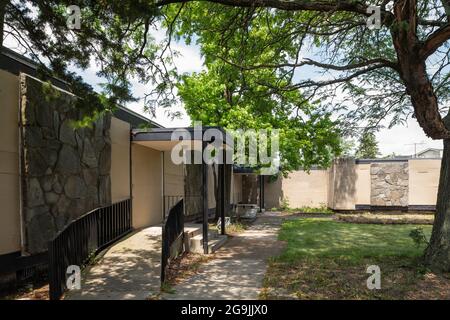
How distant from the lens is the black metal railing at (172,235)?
6.38m

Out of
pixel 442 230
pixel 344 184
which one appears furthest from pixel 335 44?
pixel 344 184

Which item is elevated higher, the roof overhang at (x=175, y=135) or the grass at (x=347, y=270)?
the roof overhang at (x=175, y=135)

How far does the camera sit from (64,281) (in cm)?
562

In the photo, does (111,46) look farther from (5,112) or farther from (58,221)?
(58,221)

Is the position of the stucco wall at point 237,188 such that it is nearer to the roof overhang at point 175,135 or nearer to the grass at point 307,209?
the grass at point 307,209

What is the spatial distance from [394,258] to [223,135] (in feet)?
15.8

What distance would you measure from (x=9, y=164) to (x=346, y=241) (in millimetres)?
8737

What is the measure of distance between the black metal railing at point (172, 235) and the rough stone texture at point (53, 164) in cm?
183

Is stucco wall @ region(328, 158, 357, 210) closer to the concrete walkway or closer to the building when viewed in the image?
the building

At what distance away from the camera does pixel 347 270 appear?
7.00 m

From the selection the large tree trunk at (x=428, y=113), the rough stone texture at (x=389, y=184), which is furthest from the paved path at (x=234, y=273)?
the rough stone texture at (x=389, y=184)

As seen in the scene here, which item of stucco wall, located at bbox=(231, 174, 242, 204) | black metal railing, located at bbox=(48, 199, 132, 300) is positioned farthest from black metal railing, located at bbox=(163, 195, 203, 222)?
stucco wall, located at bbox=(231, 174, 242, 204)

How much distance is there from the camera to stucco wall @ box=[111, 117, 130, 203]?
9289 mm
